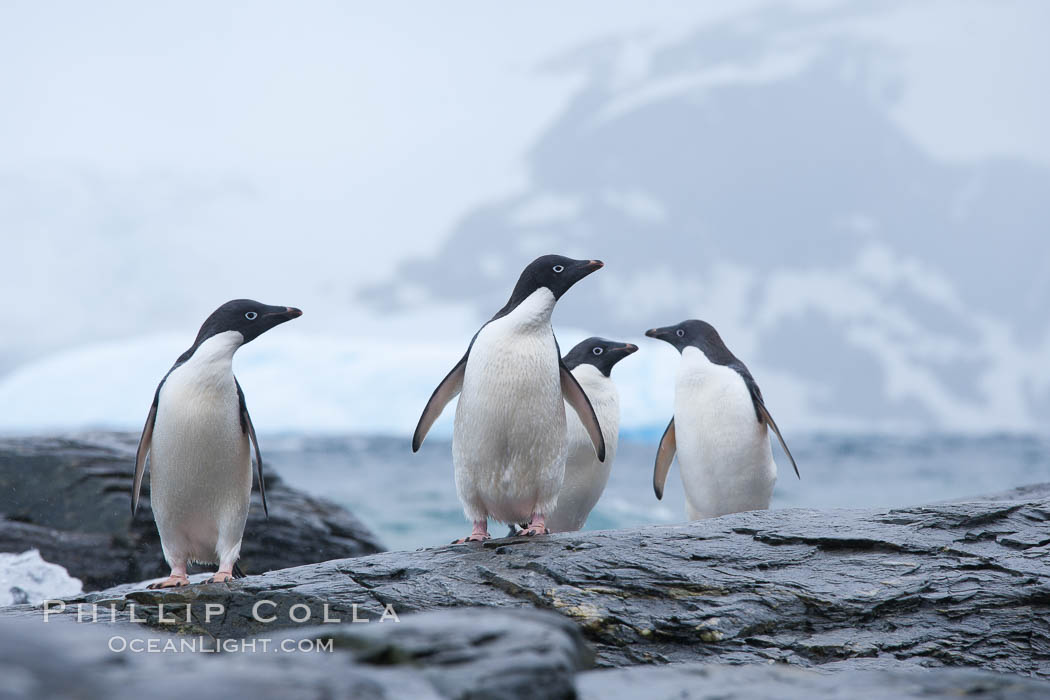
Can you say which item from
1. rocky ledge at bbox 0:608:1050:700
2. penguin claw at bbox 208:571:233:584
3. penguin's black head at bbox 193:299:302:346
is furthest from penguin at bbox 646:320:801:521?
rocky ledge at bbox 0:608:1050:700

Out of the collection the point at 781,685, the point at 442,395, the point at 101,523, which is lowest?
the point at 101,523

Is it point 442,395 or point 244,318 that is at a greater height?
point 244,318

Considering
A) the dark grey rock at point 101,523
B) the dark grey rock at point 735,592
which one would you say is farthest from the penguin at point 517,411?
the dark grey rock at point 101,523

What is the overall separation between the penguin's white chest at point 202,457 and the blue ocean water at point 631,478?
5351mm

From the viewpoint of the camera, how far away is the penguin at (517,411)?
3578 millimetres

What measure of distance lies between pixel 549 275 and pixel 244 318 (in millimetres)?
1158

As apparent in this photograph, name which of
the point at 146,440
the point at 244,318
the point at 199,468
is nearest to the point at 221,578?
the point at 199,468

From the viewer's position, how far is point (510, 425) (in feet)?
11.7

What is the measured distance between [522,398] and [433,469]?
17.7 m

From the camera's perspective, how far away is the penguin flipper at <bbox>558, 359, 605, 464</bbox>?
3941mm

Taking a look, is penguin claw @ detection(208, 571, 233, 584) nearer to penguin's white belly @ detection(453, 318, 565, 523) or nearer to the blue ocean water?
penguin's white belly @ detection(453, 318, 565, 523)

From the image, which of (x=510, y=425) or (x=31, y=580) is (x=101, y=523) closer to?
(x=31, y=580)

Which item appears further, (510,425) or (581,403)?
(581,403)

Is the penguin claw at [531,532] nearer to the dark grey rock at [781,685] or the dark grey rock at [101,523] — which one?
the dark grey rock at [781,685]
